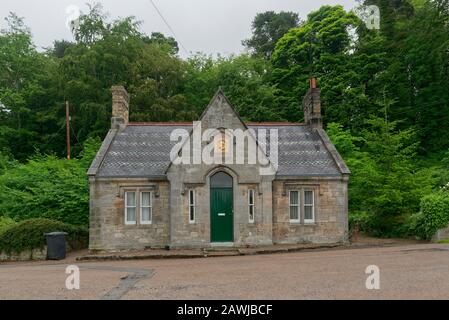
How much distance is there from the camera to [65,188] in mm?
25781

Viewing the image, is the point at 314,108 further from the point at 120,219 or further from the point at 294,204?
the point at 120,219

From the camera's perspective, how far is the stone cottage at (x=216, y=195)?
793 inches

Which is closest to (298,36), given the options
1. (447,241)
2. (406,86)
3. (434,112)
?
(406,86)

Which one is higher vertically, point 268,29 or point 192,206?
point 268,29

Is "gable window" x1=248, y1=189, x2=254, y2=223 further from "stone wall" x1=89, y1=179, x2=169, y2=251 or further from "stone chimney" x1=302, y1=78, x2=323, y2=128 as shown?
"stone chimney" x1=302, y1=78, x2=323, y2=128

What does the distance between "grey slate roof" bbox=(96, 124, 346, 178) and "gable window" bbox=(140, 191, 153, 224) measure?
0.98 m

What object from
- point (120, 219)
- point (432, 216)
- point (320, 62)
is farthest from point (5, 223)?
point (320, 62)

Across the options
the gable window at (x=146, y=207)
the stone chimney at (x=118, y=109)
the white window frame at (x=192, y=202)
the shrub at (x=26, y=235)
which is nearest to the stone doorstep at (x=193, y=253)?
the white window frame at (x=192, y=202)

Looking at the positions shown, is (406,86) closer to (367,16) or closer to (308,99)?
(367,16)

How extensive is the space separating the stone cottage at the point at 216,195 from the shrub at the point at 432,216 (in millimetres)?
3348

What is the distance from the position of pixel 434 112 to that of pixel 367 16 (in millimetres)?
12049

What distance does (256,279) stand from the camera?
1144 cm

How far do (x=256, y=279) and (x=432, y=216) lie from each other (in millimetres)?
11918
